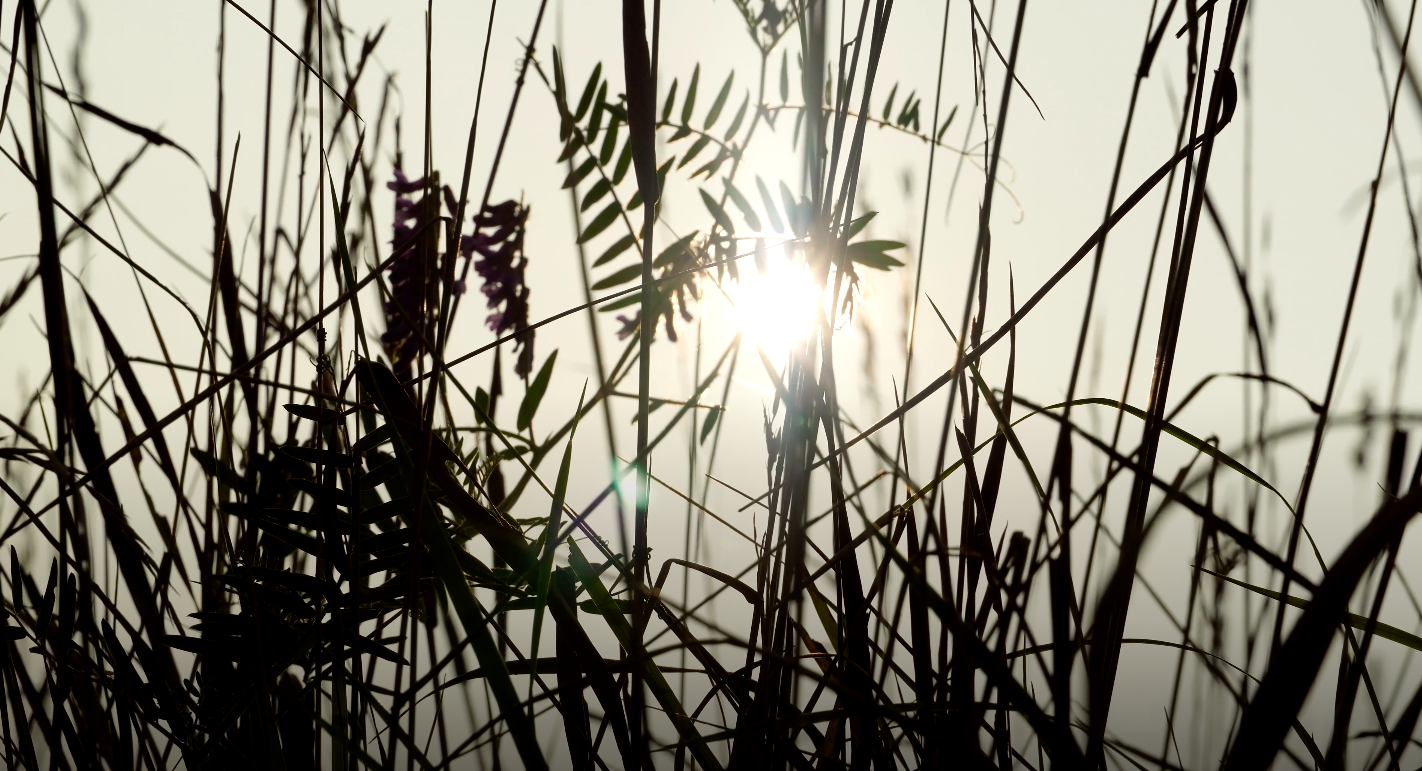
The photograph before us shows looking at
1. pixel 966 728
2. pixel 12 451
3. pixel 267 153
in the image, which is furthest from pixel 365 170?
pixel 966 728

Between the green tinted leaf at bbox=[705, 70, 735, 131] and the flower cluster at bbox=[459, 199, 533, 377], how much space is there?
202 mm

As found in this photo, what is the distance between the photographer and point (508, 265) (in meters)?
0.79

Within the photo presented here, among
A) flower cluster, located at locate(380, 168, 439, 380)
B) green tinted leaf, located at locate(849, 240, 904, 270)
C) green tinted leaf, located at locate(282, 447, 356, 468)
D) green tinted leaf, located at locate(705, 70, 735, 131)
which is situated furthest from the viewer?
green tinted leaf, located at locate(705, 70, 735, 131)

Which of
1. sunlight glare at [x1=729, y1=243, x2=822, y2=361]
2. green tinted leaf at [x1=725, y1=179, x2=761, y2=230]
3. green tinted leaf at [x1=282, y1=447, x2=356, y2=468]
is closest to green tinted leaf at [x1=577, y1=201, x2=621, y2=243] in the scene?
green tinted leaf at [x1=725, y1=179, x2=761, y2=230]

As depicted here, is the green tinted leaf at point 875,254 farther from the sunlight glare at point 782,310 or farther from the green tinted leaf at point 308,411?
the green tinted leaf at point 308,411

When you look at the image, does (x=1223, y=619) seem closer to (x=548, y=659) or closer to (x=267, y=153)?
(x=548, y=659)

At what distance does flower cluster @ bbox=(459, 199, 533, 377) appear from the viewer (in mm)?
757

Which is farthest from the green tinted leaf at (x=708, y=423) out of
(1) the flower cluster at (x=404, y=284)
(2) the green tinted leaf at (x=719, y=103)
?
(2) the green tinted leaf at (x=719, y=103)

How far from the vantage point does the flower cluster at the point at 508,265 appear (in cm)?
76

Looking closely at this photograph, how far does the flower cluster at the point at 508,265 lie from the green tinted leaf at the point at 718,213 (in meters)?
0.18

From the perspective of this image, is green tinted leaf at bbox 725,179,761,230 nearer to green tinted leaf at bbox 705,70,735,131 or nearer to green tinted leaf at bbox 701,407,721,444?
green tinted leaf at bbox 705,70,735,131

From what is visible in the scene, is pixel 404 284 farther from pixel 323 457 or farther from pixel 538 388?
pixel 323 457

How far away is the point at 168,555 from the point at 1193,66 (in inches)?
20.2

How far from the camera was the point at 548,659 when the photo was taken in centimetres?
38
